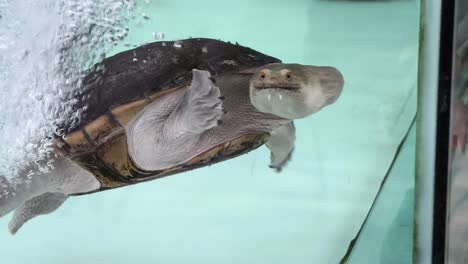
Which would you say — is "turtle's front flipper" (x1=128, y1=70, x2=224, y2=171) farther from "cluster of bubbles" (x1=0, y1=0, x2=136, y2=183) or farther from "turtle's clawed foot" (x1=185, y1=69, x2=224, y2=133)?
"cluster of bubbles" (x1=0, y1=0, x2=136, y2=183)

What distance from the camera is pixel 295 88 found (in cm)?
77

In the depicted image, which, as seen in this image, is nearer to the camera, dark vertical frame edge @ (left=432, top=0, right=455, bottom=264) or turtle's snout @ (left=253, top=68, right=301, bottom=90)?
turtle's snout @ (left=253, top=68, right=301, bottom=90)

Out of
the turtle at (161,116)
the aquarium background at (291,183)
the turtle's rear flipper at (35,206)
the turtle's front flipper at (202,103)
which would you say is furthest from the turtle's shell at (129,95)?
the aquarium background at (291,183)

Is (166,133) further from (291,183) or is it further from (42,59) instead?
(291,183)

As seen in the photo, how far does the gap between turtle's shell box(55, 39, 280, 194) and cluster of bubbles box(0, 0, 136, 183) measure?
101 millimetres

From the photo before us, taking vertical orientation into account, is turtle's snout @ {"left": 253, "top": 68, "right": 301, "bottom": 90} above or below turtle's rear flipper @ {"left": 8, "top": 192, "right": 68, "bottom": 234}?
above

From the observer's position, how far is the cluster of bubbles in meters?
1.21

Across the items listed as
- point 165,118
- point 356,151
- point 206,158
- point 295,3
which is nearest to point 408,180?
point 356,151

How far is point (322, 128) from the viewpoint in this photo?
75.9 inches

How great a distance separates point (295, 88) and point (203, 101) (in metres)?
0.16

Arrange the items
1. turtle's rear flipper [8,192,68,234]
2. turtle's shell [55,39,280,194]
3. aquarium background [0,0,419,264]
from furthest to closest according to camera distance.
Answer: aquarium background [0,0,419,264], turtle's rear flipper [8,192,68,234], turtle's shell [55,39,280,194]

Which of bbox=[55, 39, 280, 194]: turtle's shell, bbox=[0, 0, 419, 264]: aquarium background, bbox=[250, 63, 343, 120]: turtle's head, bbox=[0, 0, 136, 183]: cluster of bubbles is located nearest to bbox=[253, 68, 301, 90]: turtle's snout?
bbox=[250, 63, 343, 120]: turtle's head

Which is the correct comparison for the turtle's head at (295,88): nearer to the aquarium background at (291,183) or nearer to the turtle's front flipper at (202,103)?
the turtle's front flipper at (202,103)

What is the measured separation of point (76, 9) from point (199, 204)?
43.9 inches
